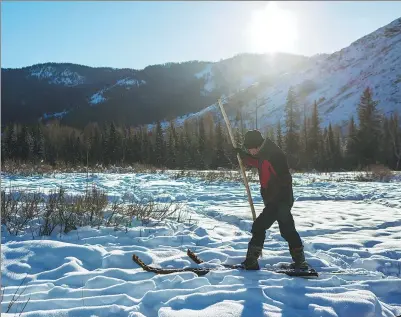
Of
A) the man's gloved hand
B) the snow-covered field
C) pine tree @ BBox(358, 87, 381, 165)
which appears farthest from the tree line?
the man's gloved hand

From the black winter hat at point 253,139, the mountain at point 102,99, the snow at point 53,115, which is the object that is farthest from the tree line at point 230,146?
→ the snow at point 53,115

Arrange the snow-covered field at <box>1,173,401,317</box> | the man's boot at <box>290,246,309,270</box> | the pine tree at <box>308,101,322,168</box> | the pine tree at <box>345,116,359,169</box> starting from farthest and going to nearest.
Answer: the pine tree at <box>308,101,322,168</box>, the pine tree at <box>345,116,359,169</box>, the man's boot at <box>290,246,309,270</box>, the snow-covered field at <box>1,173,401,317</box>

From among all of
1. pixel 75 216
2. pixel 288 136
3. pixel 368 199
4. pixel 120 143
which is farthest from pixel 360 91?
pixel 75 216

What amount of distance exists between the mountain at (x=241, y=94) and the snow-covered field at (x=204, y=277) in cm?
6548

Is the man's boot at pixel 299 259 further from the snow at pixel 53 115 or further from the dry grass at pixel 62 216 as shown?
the snow at pixel 53 115

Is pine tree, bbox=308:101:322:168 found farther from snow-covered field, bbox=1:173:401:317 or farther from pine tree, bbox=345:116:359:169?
snow-covered field, bbox=1:173:401:317

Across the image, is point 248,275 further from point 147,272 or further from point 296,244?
point 147,272

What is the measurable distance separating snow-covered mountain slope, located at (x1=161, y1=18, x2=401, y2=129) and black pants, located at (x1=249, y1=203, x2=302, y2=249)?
9600 cm

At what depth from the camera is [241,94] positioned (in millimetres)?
145750

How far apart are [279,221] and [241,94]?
473 feet

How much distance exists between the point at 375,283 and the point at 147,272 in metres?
2.80

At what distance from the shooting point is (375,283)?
429cm

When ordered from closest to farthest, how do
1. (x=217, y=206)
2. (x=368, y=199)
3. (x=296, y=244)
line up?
(x=296, y=244), (x=217, y=206), (x=368, y=199)

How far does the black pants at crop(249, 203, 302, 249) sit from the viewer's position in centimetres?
484
